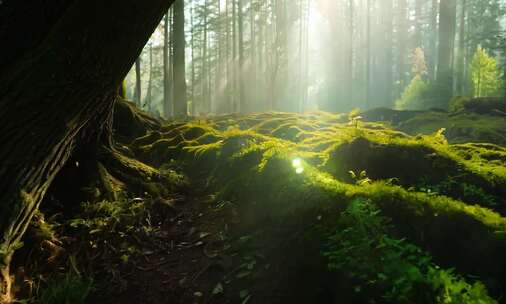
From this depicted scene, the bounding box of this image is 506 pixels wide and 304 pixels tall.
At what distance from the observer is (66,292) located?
3.01 m

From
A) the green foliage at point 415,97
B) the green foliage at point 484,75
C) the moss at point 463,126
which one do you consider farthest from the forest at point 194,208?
the green foliage at point 415,97

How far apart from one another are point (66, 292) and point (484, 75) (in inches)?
1048

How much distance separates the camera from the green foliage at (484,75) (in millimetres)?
22000

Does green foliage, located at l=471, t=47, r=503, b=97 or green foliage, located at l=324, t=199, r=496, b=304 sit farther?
green foliage, located at l=471, t=47, r=503, b=97

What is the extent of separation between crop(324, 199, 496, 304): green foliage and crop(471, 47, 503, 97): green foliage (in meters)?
24.1

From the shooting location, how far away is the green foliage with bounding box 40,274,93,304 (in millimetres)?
2916

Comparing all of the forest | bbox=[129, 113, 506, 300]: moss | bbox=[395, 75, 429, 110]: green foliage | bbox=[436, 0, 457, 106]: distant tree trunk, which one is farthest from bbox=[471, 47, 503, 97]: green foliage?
the forest

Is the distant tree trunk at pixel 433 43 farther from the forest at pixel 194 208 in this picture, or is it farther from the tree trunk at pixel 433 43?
the forest at pixel 194 208

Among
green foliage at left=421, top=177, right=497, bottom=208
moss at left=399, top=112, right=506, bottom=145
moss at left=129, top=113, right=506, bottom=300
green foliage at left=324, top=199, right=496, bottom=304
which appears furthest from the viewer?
moss at left=399, top=112, right=506, bottom=145

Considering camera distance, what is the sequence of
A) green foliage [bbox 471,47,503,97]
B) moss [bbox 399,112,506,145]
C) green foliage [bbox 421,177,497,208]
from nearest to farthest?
green foliage [bbox 421,177,497,208] < moss [bbox 399,112,506,145] < green foliage [bbox 471,47,503,97]

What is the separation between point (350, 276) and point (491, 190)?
9.39 ft

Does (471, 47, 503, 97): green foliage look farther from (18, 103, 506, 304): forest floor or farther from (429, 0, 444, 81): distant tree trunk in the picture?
(429, 0, 444, 81): distant tree trunk

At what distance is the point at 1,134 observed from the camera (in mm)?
2836

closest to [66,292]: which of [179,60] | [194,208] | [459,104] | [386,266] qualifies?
[194,208]
